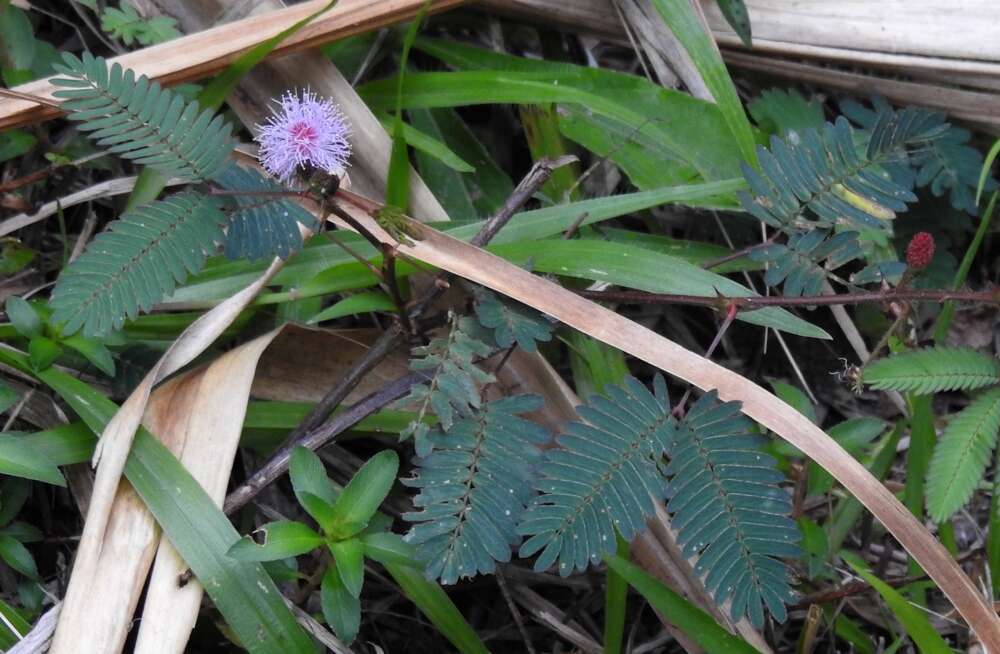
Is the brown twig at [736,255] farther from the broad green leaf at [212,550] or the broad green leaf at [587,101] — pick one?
the broad green leaf at [212,550]

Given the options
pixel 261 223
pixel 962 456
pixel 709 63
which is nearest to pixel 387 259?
pixel 261 223

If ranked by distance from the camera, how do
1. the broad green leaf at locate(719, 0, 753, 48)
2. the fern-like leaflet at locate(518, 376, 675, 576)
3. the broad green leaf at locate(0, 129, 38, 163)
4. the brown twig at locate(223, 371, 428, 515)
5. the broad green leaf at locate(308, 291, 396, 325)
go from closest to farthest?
1. the fern-like leaflet at locate(518, 376, 675, 576)
2. the brown twig at locate(223, 371, 428, 515)
3. the broad green leaf at locate(308, 291, 396, 325)
4. the broad green leaf at locate(0, 129, 38, 163)
5. the broad green leaf at locate(719, 0, 753, 48)

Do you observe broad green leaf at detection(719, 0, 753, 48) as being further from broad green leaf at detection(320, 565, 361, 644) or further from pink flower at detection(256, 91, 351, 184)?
broad green leaf at detection(320, 565, 361, 644)

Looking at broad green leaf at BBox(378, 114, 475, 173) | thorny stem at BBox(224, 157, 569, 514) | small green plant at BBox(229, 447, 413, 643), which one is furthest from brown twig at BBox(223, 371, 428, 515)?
broad green leaf at BBox(378, 114, 475, 173)

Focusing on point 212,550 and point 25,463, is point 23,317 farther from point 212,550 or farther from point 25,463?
point 212,550

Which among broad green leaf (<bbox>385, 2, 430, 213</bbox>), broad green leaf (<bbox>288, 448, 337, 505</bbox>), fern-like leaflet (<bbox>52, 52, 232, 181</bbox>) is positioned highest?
broad green leaf (<bbox>385, 2, 430, 213</bbox>)

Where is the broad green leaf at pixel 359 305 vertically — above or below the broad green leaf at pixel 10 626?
above

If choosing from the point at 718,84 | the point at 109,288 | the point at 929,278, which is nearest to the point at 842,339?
the point at 929,278

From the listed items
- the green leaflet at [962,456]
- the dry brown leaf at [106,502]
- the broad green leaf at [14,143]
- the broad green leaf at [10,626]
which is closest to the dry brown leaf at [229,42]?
the broad green leaf at [14,143]
